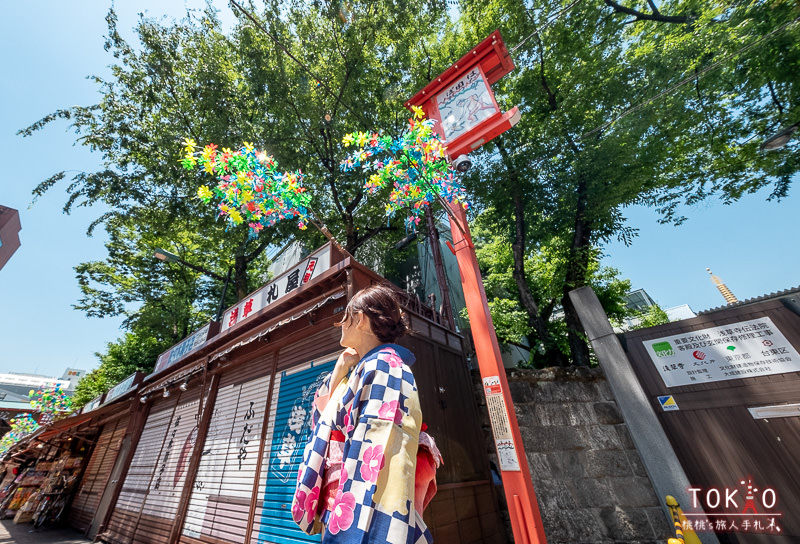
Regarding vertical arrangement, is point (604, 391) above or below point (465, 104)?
below

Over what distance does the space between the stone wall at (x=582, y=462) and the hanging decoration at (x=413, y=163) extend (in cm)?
388

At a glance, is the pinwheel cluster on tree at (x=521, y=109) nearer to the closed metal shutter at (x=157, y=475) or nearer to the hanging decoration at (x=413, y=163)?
the hanging decoration at (x=413, y=163)

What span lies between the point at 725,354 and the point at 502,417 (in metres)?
3.79

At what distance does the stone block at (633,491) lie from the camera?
4.56 meters

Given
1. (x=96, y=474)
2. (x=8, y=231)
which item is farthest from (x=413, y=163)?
(x=96, y=474)

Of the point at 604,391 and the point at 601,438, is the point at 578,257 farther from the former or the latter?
the point at 601,438

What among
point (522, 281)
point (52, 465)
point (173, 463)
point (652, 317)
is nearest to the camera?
point (173, 463)

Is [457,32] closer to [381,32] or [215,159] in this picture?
[381,32]

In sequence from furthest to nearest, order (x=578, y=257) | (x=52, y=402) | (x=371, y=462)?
(x=52, y=402), (x=578, y=257), (x=371, y=462)

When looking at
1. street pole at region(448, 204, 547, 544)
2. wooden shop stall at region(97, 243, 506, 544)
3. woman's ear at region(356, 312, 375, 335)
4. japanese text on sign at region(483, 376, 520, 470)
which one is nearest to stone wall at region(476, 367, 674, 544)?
wooden shop stall at region(97, 243, 506, 544)

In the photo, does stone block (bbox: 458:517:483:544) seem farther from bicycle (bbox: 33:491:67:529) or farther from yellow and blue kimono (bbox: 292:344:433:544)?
bicycle (bbox: 33:491:67:529)

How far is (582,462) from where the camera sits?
502 cm

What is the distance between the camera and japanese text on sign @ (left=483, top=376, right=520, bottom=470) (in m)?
3.88

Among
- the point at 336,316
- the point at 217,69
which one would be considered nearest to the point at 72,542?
the point at 336,316
